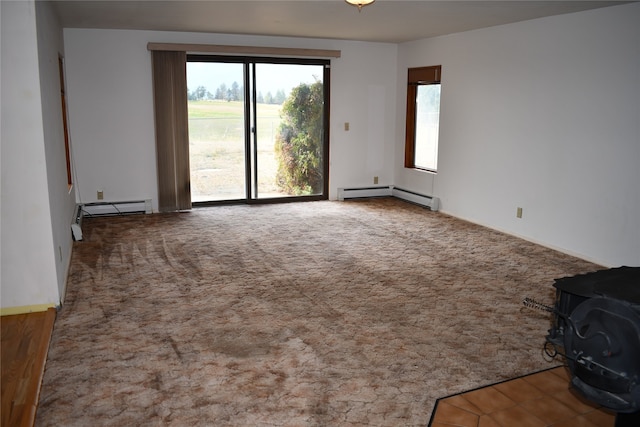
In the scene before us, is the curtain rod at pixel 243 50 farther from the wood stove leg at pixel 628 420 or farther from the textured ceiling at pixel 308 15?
the wood stove leg at pixel 628 420

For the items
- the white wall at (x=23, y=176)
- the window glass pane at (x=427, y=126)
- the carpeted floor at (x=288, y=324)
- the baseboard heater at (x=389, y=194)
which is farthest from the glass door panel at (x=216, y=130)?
the white wall at (x=23, y=176)

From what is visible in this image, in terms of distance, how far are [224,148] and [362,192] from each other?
2133 mm

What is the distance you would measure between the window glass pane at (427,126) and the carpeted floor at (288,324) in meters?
1.74

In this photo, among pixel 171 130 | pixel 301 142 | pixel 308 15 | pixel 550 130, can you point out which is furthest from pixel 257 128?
pixel 550 130

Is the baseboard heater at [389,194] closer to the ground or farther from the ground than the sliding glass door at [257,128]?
closer to the ground

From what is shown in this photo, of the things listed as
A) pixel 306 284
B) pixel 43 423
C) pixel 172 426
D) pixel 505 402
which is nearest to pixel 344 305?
pixel 306 284

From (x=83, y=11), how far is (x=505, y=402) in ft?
16.2

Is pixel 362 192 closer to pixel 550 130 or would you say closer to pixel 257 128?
pixel 257 128

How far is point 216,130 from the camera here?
23.1 ft

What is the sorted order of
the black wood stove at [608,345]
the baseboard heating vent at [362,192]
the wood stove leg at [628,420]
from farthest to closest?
the baseboard heating vent at [362,192] → the wood stove leg at [628,420] → the black wood stove at [608,345]

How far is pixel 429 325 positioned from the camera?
3.50 m

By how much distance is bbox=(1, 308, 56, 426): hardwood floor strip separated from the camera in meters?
2.47

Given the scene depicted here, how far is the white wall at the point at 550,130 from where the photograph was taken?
454 centimetres

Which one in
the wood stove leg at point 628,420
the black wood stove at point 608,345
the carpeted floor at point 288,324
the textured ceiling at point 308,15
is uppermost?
the textured ceiling at point 308,15
